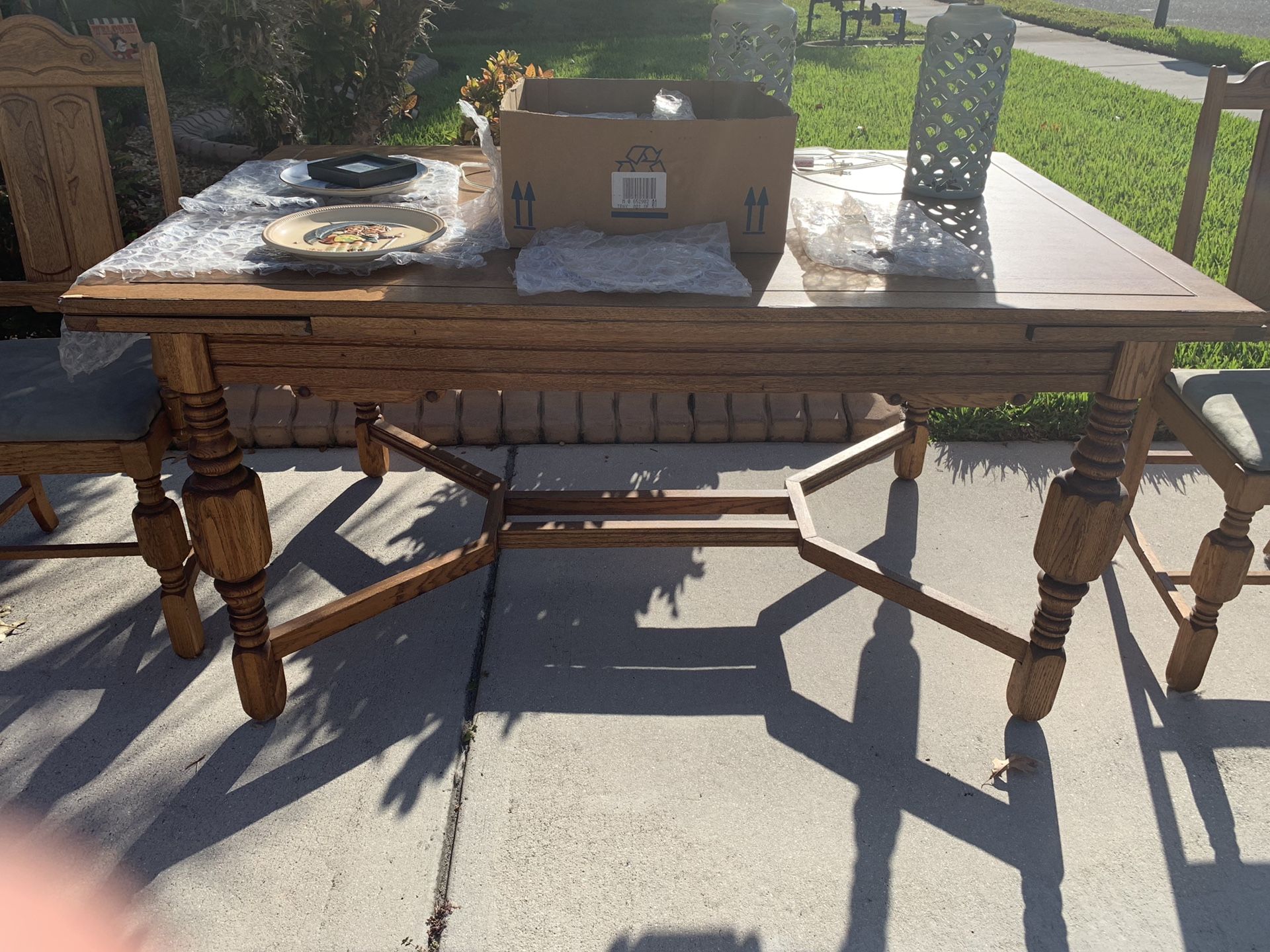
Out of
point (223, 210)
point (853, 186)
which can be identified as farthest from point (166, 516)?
point (853, 186)

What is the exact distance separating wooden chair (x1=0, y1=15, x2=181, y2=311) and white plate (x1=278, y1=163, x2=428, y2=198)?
0.98 feet

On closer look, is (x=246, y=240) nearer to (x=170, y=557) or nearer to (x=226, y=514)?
(x=226, y=514)

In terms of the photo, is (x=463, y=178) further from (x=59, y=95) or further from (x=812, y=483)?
(x=812, y=483)

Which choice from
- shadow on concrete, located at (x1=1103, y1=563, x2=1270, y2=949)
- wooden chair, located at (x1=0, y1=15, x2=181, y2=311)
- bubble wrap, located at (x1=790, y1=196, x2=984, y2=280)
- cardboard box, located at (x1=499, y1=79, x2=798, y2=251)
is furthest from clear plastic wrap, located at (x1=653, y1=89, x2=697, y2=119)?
shadow on concrete, located at (x1=1103, y1=563, x2=1270, y2=949)

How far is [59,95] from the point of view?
7.77 feet

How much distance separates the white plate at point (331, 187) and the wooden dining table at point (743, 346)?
1.54ft

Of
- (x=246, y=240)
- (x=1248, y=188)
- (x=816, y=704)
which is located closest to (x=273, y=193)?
(x=246, y=240)

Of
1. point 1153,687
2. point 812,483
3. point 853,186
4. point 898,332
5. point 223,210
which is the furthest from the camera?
point 812,483

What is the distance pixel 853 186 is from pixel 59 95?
1.90m

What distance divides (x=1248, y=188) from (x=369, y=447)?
2.46 metres

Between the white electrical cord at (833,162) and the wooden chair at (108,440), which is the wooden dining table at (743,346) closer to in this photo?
the wooden chair at (108,440)

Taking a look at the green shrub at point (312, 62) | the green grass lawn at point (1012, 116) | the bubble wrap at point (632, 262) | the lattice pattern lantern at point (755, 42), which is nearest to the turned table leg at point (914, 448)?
the green grass lawn at point (1012, 116)

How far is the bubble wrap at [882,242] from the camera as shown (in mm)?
1938

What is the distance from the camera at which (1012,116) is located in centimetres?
739
